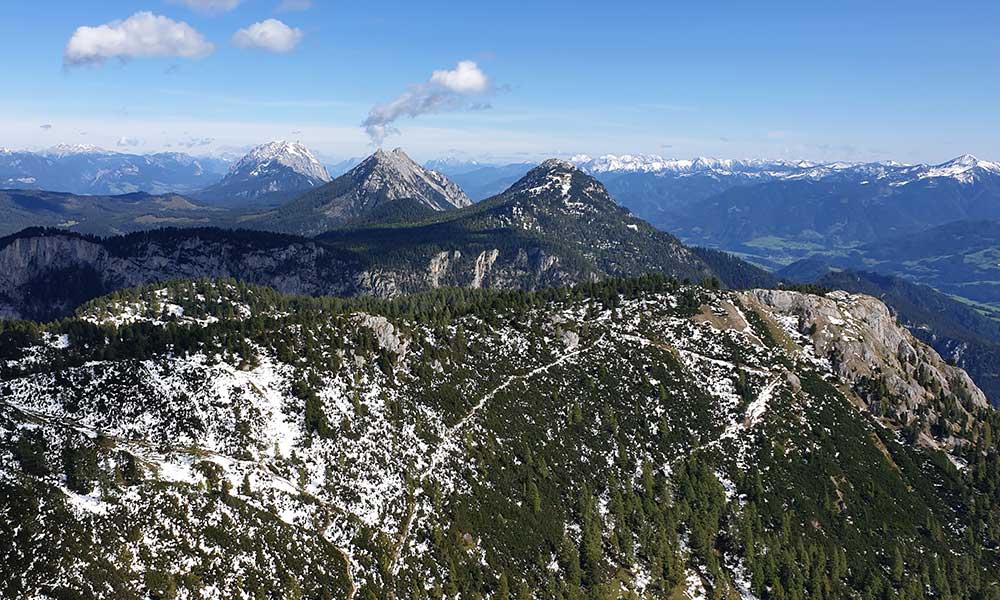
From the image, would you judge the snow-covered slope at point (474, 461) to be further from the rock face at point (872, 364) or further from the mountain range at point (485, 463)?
the rock face at point (872, 364)

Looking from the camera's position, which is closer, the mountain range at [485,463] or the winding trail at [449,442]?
the mountain range at [485,463]

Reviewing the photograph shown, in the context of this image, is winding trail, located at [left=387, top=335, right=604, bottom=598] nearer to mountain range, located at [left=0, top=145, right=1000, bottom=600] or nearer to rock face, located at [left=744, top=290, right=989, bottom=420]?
mountain range, located at [left=0, top=145, right=1000, bottom=600]

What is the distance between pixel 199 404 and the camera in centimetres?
10938

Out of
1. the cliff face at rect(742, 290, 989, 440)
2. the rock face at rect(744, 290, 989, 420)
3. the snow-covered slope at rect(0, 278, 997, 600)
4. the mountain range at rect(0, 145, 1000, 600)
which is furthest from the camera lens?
the rock face at rect(744, 290, 989, 420)

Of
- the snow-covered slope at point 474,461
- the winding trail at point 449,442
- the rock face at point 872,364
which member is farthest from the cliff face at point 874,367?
the winding trail at point 449,442

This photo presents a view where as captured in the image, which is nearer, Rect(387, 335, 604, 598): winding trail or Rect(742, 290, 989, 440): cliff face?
Rect(387, 335, 604, 598): winding trail

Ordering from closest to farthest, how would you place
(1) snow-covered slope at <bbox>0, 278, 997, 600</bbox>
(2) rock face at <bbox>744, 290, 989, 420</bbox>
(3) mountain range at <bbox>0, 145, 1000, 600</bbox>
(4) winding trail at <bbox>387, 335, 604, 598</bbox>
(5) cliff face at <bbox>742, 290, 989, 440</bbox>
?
(1) snow-covered slope at <bbox>0, 278, 997, 600</bbox>
(3) mountain range at <bbox>0, 145, 1000, 600</bbox>
(4) winding trail at <bbox>387, 335, 604, 598</bbox>
(5) cliff face at <bbox>742, 290, 989, 440</bbox>
(2) rock face at <bbox>744, 290, 989, 420</bbox>

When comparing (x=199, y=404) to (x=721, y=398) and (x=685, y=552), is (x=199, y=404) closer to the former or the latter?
(x=685, y=552)

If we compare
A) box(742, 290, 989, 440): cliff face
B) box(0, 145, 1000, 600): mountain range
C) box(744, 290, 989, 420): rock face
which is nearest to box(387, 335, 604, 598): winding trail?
box(0, 145, 1000, 600): mountain range

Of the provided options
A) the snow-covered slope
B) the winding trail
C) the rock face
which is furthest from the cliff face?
the winding trail

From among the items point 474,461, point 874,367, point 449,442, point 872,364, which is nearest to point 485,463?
point 474,461

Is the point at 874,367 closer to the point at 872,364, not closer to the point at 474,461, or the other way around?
the point at 872,364

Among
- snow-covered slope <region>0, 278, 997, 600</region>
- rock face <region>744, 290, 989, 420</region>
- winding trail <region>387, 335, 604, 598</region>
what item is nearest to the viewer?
snow-covered slope <region>0, 278, 997, 600</region>

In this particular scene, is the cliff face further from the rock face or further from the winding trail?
the winding trail
